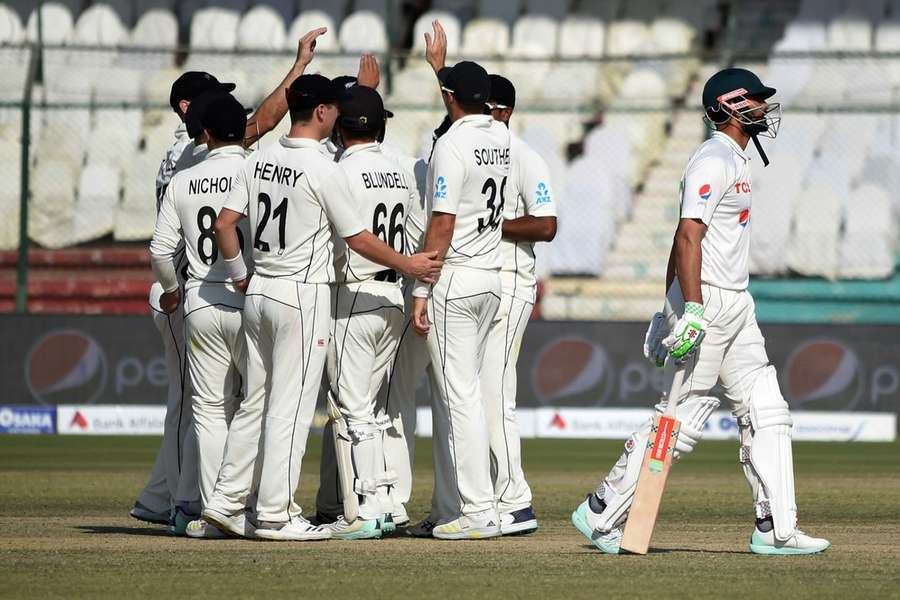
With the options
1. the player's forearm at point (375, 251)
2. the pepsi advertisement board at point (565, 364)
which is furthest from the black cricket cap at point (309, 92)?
the pepsi advertisement board at point (565, 364)

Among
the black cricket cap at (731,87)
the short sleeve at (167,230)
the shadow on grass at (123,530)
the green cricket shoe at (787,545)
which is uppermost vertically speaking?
the black cricket cap at (731,87)

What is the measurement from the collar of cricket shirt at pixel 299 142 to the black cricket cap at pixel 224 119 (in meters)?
0.36

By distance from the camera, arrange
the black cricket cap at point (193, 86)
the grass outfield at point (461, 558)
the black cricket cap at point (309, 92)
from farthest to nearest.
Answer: the black cricket cap at point (193, 86) → the black cricket cap at point (309, 92) → the grass outfield at point (461, 558)

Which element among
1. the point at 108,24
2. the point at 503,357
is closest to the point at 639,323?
the point at 503,357

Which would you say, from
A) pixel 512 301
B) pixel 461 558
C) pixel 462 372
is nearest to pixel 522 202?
pixel 512 301

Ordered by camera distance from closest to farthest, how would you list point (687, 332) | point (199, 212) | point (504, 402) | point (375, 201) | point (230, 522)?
point (687, 332)
point (230, 522)
point (375, 201)
point (199, 212)
point (504, 402)

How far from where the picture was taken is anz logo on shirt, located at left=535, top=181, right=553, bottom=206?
7.25 metres

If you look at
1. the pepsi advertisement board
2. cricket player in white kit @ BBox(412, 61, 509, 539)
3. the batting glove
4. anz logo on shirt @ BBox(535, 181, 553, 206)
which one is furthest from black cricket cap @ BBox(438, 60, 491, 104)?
the pepsi advertisement board

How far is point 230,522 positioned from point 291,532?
1.00 ft

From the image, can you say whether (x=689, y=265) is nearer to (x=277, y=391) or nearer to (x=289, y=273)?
(x=289, y=273)

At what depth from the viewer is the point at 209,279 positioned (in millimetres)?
6938

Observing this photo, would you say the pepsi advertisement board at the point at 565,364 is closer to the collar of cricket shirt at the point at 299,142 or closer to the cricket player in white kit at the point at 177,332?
the cricket player in white kit at the point at 177,332

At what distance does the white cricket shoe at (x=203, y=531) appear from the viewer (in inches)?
270

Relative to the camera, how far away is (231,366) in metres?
7.00
